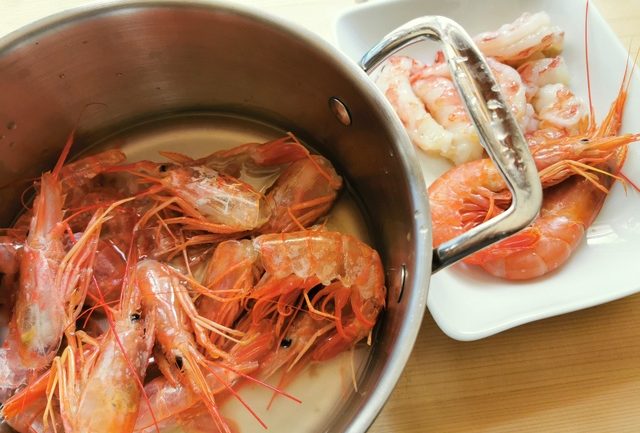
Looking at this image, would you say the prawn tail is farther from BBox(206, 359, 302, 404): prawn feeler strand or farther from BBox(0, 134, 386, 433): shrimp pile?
BBox(206, 359, 302, 404): prawn feeler strand

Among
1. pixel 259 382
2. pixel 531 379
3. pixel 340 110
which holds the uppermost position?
pixel 340 110

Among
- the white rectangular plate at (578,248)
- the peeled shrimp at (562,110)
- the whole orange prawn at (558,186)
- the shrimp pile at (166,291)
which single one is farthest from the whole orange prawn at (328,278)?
the peeled shrimp at (562,110)

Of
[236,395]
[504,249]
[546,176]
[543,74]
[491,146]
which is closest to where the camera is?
[491,146]

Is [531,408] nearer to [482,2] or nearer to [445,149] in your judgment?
[445,149]

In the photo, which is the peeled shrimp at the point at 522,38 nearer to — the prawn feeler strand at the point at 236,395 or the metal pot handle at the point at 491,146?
the metal pot handle at the point at 491,146

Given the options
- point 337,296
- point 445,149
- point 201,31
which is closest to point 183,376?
point 337,296

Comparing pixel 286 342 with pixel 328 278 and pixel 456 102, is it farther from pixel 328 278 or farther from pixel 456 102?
pixel 456 102

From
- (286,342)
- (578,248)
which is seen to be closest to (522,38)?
(578,248)

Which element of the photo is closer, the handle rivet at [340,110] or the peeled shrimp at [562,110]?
the handle rivet at [340,110]
